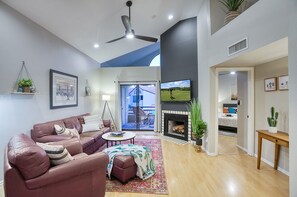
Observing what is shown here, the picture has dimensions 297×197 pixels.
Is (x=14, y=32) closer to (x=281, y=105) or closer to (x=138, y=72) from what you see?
(x=138, y=72)

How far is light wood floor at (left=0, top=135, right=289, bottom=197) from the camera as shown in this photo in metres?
2.36

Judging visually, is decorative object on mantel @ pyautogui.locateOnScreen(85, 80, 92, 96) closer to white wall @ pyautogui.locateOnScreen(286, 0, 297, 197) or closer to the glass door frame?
the glass door frame

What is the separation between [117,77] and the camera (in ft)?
21.5

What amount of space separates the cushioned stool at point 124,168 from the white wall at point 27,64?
5.83ft

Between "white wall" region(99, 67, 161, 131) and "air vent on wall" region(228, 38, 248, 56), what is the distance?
138 inches

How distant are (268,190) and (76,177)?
8.94 ft

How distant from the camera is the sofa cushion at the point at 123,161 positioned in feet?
8.37

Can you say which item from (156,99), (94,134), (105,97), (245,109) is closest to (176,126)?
(156,99)

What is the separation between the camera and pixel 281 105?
2988 millimetres

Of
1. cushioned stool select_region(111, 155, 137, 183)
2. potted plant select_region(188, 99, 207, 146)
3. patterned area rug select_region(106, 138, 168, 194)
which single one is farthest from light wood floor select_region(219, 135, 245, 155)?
cushioned stool select_region(111, 155, 137, 183)

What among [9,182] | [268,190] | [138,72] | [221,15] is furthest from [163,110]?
[9,182]

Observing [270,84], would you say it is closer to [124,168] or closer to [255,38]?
[255,38]

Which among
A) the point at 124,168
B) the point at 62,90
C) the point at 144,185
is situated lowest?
the point at 144,185

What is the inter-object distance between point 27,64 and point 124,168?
2631 mm
